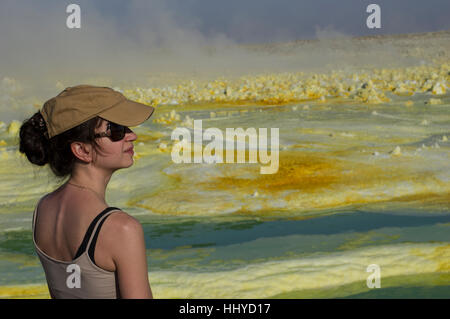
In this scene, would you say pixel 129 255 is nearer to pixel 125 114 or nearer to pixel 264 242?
pixel 125 114

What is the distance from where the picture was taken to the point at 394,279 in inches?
115

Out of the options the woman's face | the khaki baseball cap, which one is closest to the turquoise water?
the woman's face

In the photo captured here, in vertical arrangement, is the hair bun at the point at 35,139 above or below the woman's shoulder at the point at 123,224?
above

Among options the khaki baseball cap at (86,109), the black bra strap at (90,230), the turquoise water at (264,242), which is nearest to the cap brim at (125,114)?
the khaki baseball cap at (86,109)

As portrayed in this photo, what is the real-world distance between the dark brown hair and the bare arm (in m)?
0.20

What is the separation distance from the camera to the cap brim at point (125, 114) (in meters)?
1.26

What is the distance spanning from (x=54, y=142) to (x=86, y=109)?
0.13m

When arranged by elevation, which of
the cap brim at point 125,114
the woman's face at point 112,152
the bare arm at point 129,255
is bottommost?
the bare arm at point 129,255

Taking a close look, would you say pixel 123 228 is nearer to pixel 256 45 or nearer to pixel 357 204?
pixel 357 204

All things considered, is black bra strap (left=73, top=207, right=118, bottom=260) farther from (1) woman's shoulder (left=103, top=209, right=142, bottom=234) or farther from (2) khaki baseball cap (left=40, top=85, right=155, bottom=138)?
(2) khaki baseball cap (left=40, top=85, right=155, bottom=138)

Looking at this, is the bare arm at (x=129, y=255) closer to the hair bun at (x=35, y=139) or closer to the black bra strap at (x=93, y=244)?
the black bra strap at (x=93, y=244)

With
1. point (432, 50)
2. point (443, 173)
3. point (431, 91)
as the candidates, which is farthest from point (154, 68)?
point (443, 173)

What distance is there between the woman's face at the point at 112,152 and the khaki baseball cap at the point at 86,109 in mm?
45

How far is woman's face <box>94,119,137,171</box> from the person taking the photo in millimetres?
1302
